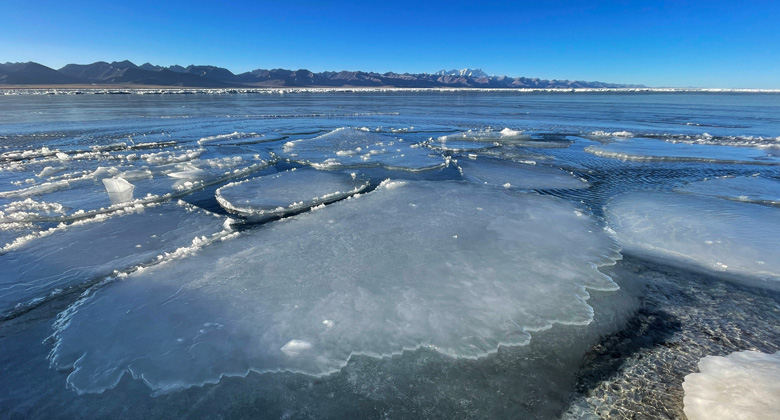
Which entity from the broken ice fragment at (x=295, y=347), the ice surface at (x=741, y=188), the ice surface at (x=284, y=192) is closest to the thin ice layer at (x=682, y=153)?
the ice surface at (x=741, y=188)

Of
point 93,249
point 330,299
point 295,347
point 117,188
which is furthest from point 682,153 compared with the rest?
point 117,188

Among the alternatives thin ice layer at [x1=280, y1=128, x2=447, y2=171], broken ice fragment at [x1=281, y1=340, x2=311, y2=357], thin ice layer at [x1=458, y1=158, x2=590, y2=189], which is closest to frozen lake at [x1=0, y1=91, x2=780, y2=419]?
broken ice fragment at [x1=281, y1=340, x2=311, y2=357]

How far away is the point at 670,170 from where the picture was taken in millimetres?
8062

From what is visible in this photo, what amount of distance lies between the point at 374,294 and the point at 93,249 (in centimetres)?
357

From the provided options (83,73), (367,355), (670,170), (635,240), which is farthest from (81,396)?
(83,73)

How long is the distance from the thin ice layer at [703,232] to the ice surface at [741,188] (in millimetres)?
424

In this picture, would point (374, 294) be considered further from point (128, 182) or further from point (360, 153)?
point (360, 153)

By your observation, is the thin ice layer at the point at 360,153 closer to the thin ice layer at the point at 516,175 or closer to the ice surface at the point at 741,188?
the thin ice layer at the point at 516,175

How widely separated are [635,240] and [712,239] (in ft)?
3.15

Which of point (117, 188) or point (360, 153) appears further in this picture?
point (360, 153)

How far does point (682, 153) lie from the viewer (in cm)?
970

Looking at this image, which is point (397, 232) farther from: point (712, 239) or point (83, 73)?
point (83, 73)

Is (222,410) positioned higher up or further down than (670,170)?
further down

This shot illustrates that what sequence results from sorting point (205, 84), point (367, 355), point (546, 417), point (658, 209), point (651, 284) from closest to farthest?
point (546, 417) < point (367, 355) < point (651, 284) < point (658, 209) < point (205, 84)
